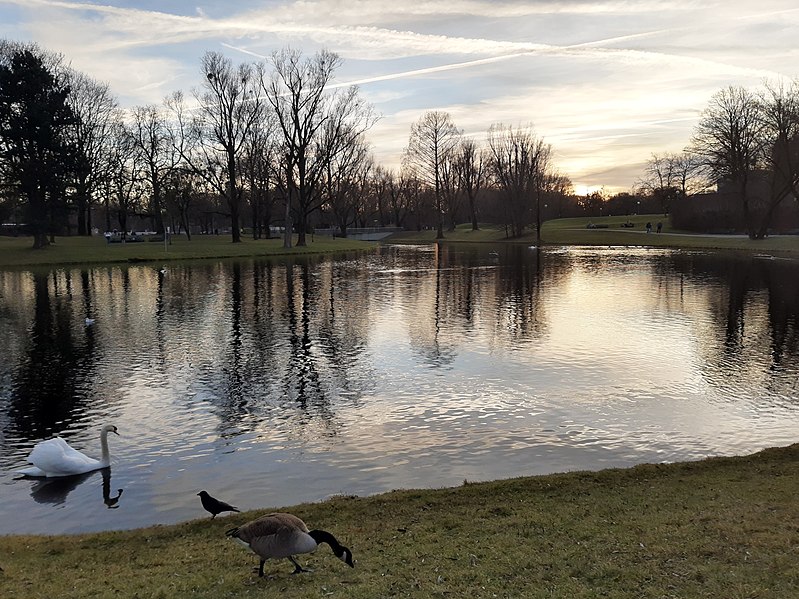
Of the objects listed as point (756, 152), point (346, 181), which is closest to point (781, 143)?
point (756, 152)

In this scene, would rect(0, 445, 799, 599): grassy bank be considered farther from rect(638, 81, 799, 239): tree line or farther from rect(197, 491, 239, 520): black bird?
rect(638, 81, 799, 239): tree line

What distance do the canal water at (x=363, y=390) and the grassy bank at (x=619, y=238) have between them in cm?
3360

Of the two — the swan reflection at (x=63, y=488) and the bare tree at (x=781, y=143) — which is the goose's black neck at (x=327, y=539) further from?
the bare tree at (x=781, y=143)

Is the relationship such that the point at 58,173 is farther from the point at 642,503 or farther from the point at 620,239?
the point at 620,239

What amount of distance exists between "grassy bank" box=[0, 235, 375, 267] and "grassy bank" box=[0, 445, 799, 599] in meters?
42.9

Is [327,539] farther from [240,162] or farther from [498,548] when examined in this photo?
[240,162]

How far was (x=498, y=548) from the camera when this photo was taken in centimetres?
591

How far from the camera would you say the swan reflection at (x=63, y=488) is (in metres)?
8.43

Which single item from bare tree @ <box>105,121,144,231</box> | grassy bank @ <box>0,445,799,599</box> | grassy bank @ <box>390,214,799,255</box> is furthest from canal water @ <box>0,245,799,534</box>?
bare tree @ <box>105,121,144,231</box>

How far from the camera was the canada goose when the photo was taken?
536cm

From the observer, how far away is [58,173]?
155 ft

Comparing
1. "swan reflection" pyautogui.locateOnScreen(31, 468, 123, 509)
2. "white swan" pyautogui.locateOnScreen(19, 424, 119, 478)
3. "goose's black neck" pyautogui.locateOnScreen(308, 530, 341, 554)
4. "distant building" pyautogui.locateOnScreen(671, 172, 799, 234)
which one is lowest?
"swan reflection" pyautogui.locateOnScreen(31, 468, 123, 509)

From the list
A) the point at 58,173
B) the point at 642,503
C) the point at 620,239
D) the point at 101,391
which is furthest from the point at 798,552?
the point at 620,239

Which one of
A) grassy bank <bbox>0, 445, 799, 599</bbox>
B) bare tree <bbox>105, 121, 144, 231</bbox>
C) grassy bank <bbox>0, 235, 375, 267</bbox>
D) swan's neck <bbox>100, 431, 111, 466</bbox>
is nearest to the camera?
grassy bank <bbox>0, 445, 799, 599</bbox>
